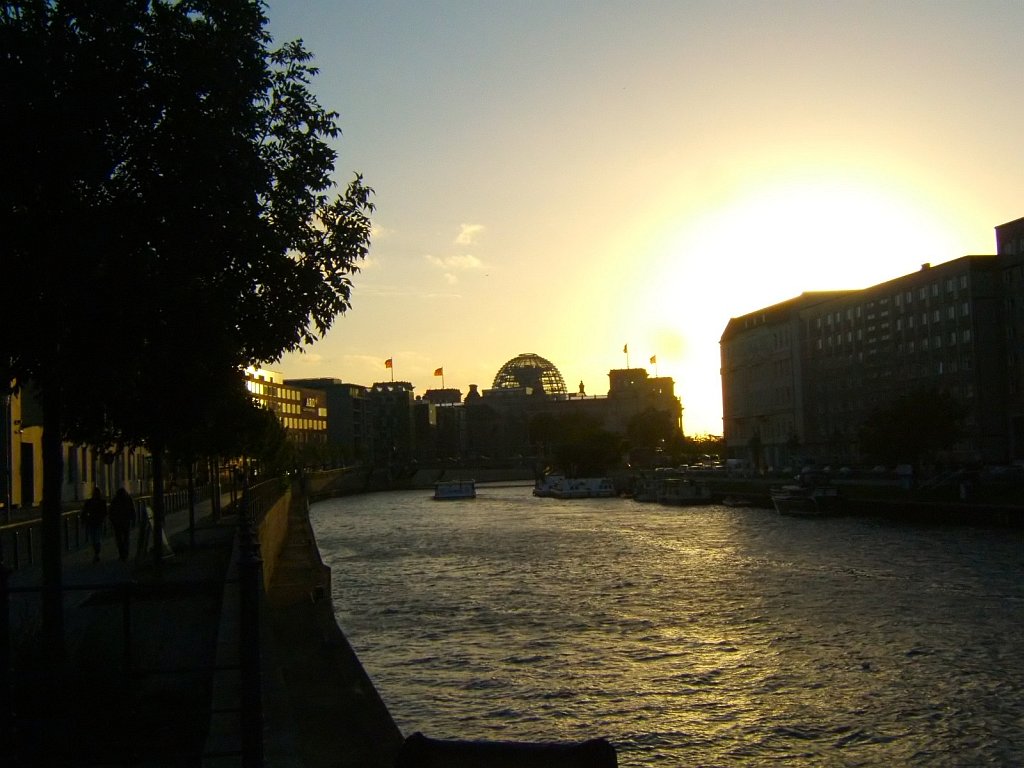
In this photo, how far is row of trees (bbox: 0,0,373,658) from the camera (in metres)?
11.4

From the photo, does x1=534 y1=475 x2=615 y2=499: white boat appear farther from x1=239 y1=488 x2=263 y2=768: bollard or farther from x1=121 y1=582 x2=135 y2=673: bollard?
x1=239 y1=488 x2=263 y2=768: bollard

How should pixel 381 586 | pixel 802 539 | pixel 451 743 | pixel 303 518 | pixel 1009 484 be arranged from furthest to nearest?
pixel 303 518, pixel 1009 484, pixel 802 539, pixel 381 586, pixel 451 743

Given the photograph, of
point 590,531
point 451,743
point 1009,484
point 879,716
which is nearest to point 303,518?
point 590,531

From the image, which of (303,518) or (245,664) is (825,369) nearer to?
(303,518)

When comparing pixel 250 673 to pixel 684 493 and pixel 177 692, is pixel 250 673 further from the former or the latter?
pixel 684 493

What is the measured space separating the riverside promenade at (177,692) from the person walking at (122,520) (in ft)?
29.0

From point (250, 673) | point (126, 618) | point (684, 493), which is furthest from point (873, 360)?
point (250, 673)

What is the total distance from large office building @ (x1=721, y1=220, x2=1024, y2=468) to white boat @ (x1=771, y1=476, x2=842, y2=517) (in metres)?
17.9

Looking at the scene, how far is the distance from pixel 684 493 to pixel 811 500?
2719 cm

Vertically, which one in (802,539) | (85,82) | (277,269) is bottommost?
(802,539)

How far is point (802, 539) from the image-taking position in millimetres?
58969

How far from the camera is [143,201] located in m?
12.2

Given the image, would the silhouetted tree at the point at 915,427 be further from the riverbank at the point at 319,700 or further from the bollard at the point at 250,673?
the bollard at the point at 250,673

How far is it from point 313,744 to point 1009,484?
204 ft
